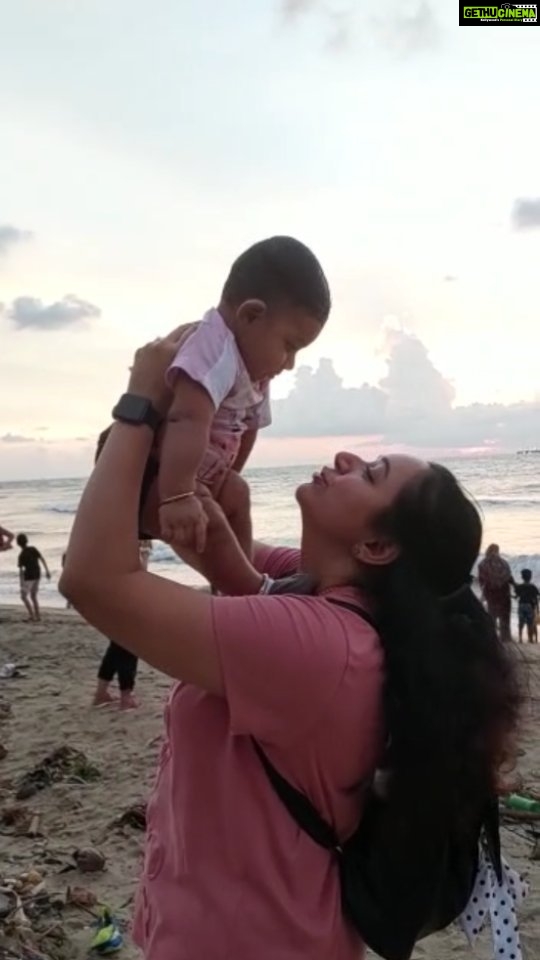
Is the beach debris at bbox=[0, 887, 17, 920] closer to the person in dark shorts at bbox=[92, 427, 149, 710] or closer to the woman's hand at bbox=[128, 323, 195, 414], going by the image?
the woman's hand at bbox=[128, 323, 195, 414]

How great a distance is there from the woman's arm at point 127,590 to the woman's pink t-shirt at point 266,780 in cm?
4

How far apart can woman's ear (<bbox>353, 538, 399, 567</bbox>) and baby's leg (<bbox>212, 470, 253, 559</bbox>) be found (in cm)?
53

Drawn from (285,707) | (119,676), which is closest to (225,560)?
(285,707)

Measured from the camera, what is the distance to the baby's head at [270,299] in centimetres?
214

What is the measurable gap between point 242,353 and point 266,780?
0.99 metres

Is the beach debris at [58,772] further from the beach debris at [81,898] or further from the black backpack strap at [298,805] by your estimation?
the black backpack strap at [298,805]

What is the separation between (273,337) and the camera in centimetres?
216

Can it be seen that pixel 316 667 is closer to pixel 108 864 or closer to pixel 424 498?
pixel 424 498

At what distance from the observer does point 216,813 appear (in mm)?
1580

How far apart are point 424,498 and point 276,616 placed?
1.24ft

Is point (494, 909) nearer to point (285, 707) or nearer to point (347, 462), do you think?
point (285, 707)

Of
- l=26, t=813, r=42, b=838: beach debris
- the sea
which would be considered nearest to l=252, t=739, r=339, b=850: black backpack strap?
l=26, t=813, r=42, b=838: beach debris

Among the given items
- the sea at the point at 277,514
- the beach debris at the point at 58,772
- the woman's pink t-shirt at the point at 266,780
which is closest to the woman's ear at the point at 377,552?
the woman's pink t-shirt at the point at 266,780

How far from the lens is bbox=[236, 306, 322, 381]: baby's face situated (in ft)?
7.01
